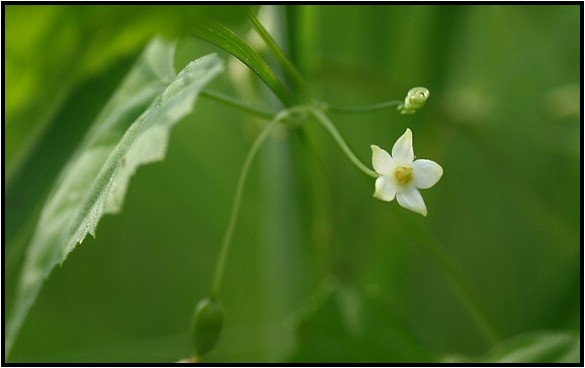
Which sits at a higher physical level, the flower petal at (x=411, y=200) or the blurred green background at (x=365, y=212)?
the blurred green background at (x=365, y=212)

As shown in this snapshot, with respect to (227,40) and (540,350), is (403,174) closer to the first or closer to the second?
(227,40)

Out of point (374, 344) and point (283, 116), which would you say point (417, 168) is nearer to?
point (283, 116)

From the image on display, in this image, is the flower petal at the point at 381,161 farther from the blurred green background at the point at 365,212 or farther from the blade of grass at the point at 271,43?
the blurred green background at the point at 365,212

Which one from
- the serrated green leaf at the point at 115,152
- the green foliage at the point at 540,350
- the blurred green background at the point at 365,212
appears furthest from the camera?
the blurred green background at the point at 365,212

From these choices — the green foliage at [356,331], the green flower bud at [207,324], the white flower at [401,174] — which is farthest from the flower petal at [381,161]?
the green foliage at [356,331]

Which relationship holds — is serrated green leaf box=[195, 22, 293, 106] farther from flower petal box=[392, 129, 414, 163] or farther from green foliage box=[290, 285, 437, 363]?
green foliage box=[290, 285, 437, 363]

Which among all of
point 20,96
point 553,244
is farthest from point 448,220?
point 20,96

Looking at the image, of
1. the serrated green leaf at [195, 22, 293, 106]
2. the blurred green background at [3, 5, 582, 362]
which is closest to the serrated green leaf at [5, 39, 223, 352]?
the serrated green leaf at [195, 22, 293, 106]

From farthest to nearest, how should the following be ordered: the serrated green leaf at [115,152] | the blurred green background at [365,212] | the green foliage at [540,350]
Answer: the blurred green background at [365,212], the green foliage at [540,350], the serrated green leaf at [115,152]

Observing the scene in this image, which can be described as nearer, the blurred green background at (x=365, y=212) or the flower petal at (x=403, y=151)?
the flower petal at (x=403, y=151)
